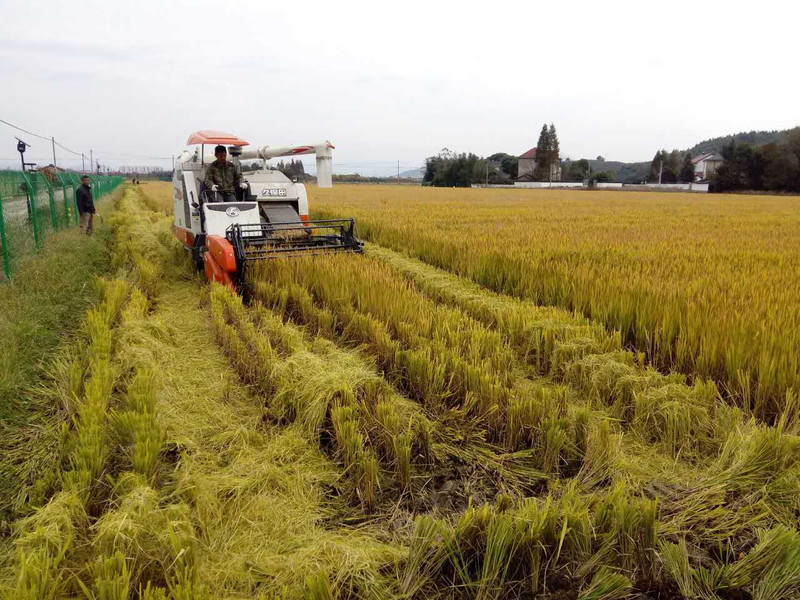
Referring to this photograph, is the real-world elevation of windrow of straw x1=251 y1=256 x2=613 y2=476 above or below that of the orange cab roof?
below

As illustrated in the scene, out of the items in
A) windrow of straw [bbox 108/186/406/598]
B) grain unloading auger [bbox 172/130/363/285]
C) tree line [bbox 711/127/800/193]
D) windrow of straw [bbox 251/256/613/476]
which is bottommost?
windrow of straw [bbox 108/186/406/598]

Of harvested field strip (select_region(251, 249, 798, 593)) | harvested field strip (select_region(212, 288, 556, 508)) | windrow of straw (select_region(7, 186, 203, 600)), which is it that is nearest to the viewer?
windrow of straw (select_region(7, 186, 203, 600))

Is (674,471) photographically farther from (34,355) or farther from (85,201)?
(85,201)

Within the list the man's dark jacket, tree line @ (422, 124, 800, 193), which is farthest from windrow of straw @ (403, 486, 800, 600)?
tree line @ (422, 124, 800, 193)

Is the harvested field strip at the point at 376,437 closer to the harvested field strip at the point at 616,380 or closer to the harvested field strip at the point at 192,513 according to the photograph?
the harvested field strip at the point at 192,513

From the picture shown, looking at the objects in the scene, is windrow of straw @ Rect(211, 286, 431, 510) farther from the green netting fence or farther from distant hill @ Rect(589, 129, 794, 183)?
distant hill @ Rect(589, 129, 794, 183)

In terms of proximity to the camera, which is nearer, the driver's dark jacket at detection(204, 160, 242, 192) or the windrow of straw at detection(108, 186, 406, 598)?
the windrow of straw at detection(108, 186, 406, 598)

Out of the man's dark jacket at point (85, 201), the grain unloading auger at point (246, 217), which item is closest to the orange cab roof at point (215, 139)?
the grain unloading auger at point (246, 217)

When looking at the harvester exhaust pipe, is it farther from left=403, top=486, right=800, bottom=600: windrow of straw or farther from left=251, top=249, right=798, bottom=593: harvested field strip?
left=403, top=486, right=800, bottom=600: windrow of straw

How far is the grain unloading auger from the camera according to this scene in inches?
245

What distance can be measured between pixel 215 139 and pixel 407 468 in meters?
6.14

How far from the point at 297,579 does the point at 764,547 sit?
1.76 metres

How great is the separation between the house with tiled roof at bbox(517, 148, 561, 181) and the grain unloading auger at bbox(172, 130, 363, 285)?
8226 cm

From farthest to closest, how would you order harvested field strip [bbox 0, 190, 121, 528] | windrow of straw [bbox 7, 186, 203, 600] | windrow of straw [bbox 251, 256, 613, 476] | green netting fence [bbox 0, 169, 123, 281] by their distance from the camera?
green netting fence [bbox 0, 169, 123, 281] → windrow of straw [bbox 251, 256, 613, 476] → harvested field strip [bbox 0, 190, 121, 528] → windrow of straw [bbox 7, 186, 203, 600]
